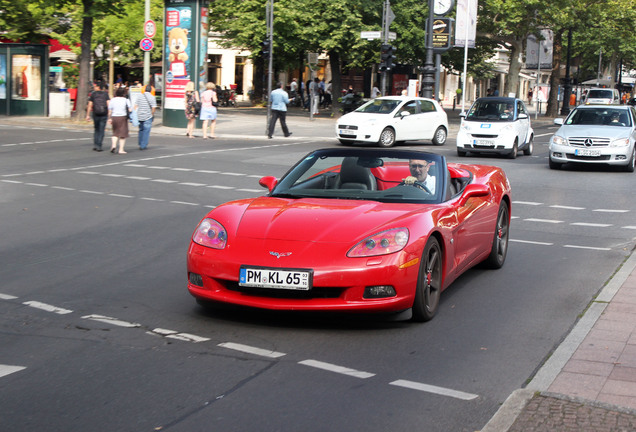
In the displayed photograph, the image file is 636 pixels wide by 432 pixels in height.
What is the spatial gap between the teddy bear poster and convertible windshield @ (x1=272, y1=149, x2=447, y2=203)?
81.5ft

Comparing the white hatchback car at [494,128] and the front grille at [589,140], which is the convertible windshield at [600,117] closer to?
the front grille at [589,140]

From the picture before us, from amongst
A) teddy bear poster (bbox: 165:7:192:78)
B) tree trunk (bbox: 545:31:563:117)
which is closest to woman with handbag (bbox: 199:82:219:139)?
teddy bear poster (bbox: 165:7:192:78)

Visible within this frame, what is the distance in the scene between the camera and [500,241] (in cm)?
875

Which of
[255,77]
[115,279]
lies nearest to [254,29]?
[255,77]

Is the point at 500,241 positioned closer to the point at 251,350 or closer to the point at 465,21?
the point at 251,350

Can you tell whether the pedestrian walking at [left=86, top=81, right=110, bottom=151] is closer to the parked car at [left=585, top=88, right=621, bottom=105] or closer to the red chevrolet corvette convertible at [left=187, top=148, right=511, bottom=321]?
the red chevrolet corvette convertible at [left=187, top=148, right=511, bottom=321]

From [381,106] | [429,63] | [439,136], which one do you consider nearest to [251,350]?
[381,106]

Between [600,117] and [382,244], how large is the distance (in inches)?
650

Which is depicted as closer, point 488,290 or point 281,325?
point 281,325

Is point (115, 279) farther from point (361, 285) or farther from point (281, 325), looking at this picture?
point (361, 285)

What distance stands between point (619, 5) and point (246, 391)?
5991 cm

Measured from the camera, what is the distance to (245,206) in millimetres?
6762

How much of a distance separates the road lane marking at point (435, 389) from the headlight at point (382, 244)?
122cm

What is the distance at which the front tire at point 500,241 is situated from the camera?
844 cm
